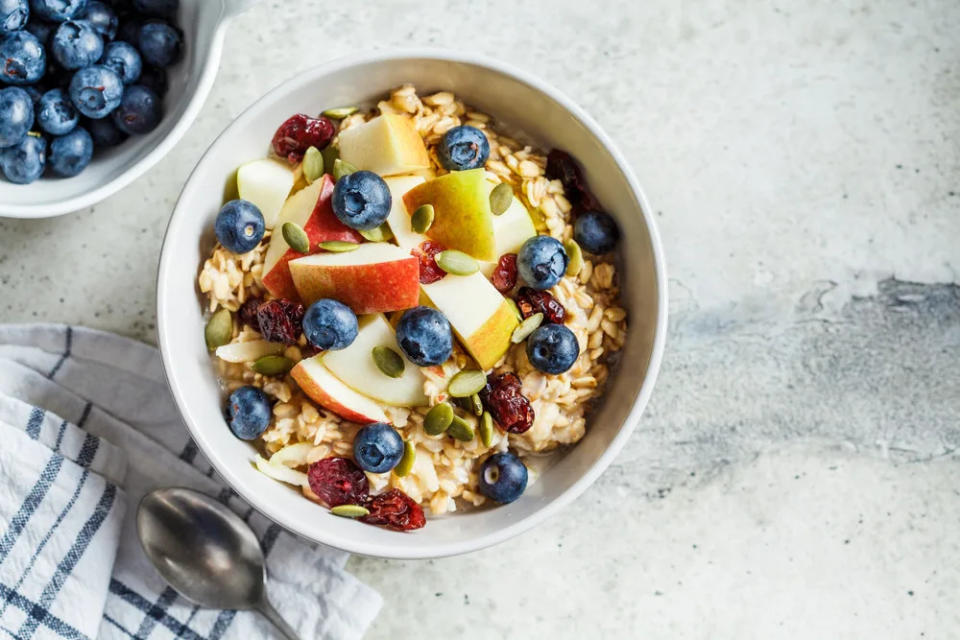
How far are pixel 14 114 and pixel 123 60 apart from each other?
16cm

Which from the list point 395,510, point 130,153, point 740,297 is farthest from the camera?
point 740,297

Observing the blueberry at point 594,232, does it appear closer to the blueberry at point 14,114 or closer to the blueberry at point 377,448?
the blueberry at point 377,448

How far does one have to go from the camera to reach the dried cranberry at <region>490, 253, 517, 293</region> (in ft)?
3.80

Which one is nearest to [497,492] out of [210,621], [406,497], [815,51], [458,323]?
[406,497]

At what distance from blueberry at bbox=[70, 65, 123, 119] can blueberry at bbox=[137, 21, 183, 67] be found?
69 millimetres

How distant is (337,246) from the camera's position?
1.12 meters

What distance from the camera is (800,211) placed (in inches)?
55.8

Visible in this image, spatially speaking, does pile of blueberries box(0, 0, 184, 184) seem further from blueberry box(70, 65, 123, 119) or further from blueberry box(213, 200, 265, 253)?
blueberry box(213, 200, 265, 253)

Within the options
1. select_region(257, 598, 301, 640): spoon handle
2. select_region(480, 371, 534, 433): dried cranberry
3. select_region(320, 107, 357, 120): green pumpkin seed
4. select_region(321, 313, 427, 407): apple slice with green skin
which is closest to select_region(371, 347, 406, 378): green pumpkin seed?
select_region(321, 313, 427, 407): apple slice with green skin

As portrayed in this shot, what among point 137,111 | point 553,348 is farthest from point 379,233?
point 137,111

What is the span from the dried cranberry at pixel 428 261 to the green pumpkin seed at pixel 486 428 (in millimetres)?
184

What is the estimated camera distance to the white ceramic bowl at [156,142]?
3.92ft

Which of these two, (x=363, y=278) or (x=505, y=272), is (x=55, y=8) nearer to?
(x=363, y=278)

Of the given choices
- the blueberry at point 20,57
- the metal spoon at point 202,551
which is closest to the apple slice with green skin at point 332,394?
the metal spoon at point 202,551
